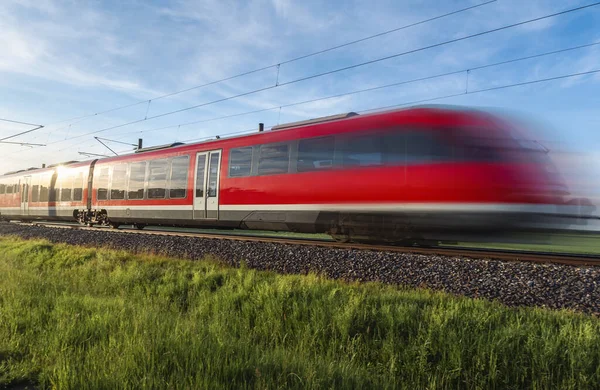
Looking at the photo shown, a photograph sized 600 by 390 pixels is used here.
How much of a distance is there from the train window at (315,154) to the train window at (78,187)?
47.0 ft

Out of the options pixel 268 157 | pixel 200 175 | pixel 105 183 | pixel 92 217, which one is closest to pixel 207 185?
pixel 200 175

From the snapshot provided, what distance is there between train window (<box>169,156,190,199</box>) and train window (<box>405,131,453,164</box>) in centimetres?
850

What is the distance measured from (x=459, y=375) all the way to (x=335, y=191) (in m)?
6.38

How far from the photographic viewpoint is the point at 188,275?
7727 millimetres

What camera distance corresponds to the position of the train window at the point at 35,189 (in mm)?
23484

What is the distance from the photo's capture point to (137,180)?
53.4 feet

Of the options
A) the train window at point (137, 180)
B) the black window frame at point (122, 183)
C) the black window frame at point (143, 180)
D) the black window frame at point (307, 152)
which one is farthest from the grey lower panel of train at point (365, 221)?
the black window frame at point (122, 183)

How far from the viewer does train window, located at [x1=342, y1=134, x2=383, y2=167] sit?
9133mm

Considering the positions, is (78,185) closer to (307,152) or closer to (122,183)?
(122,183)

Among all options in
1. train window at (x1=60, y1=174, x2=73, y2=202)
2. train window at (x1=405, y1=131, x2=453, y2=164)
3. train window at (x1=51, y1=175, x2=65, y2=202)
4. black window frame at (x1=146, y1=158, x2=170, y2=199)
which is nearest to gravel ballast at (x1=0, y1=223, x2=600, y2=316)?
train window at (x1=405, y1=131, x2=453, y2=164)

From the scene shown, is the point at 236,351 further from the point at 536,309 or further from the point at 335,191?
the point at 335,191

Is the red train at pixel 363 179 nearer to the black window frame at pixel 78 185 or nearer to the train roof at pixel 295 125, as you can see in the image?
the train roof at pixel 295 125

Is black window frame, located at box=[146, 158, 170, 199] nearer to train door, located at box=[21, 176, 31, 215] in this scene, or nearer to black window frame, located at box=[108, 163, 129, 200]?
black window frame, located at box=[108, 163, 129, 200]

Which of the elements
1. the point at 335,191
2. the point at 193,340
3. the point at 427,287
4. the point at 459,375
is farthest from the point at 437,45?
the point at 193,340
